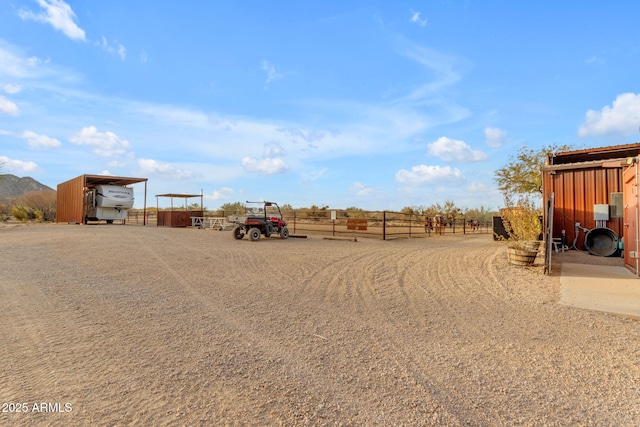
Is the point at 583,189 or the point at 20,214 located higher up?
the point at 583,189

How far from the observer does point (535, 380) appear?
2768mm

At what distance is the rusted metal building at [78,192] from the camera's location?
71.2 ft

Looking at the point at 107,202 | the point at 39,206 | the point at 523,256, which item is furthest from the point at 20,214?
the point at 523,256

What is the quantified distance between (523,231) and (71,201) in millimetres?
26304

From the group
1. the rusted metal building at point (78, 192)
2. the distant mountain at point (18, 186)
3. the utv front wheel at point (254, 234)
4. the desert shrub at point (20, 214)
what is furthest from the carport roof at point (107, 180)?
the distant mountain at point (18, 186)

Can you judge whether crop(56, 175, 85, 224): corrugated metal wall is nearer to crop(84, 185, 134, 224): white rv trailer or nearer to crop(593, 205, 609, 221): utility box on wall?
crop(84, 185, 134, 224): white rv trailer

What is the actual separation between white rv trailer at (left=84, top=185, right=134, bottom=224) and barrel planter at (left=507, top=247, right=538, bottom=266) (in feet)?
70.7

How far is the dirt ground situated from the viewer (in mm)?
2307

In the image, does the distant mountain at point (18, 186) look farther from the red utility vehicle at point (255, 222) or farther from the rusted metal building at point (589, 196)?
the rusted metal building at point (589, 196)

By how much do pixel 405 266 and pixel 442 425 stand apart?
628cm

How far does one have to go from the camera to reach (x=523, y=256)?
25.7 ft

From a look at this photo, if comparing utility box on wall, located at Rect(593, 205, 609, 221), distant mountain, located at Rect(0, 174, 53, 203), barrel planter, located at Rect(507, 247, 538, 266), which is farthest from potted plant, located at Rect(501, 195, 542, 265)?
distant mountain, located at Rect(0, 174, 53, 203)

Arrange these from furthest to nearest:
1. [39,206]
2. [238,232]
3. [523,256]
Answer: [39,206] < [238,232] < [523,256]

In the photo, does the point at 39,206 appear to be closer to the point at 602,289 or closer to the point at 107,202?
the point at 107,202
